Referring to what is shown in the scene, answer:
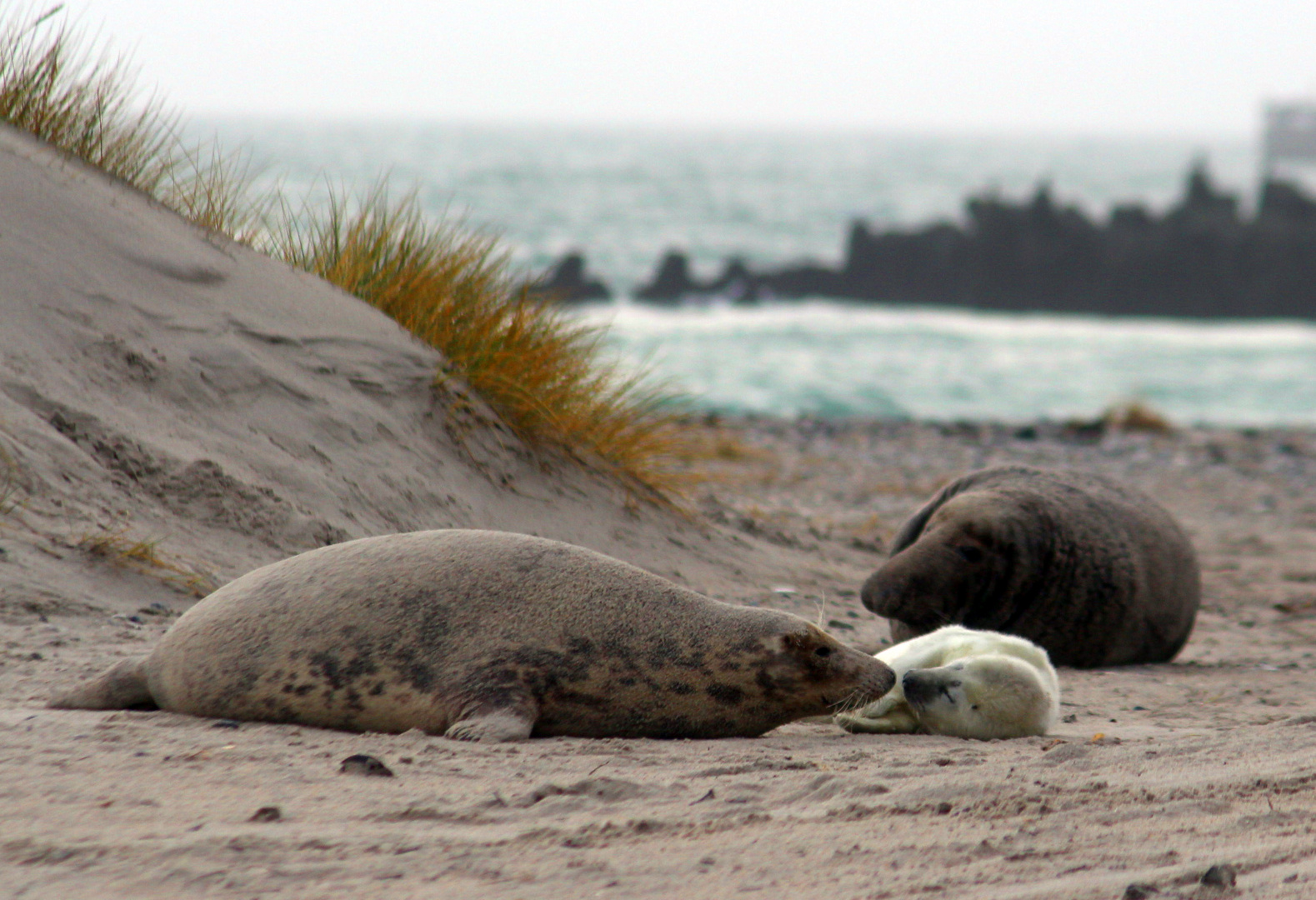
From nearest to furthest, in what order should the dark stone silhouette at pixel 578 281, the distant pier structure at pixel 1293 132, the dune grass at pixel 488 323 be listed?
the dune grass at pixel 488 323 → the dark stone silhouette at pixel 578 281 → the distant pier structure at pixel 1293 132

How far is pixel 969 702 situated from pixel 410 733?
1.45 metres

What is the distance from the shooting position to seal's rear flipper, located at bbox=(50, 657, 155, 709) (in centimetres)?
295

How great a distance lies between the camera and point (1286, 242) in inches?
1282

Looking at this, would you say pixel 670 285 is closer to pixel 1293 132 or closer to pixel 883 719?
pixel 883 719

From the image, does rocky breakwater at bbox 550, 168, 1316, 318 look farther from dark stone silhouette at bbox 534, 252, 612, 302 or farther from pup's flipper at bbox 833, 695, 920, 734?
pup's flipper at bbox 833, 695, 920, 734

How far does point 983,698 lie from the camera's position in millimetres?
3330

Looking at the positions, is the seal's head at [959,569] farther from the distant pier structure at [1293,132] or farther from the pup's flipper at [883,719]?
the distant pier structure at [1293,132]

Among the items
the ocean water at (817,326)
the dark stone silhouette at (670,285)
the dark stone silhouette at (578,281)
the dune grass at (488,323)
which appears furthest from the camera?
the dark stone silhouette at (670,285)

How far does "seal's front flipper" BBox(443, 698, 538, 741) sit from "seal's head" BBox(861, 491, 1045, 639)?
2004 millimetres

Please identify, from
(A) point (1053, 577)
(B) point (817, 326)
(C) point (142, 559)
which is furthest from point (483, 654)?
(B) point (817, 326)

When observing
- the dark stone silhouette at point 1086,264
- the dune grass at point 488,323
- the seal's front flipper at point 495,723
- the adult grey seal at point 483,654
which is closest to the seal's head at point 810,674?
the adult grey seal at point 483,654

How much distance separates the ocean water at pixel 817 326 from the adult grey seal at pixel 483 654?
296 cm

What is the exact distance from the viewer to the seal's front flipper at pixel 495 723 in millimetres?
2824

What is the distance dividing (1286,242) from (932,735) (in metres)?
33.5
